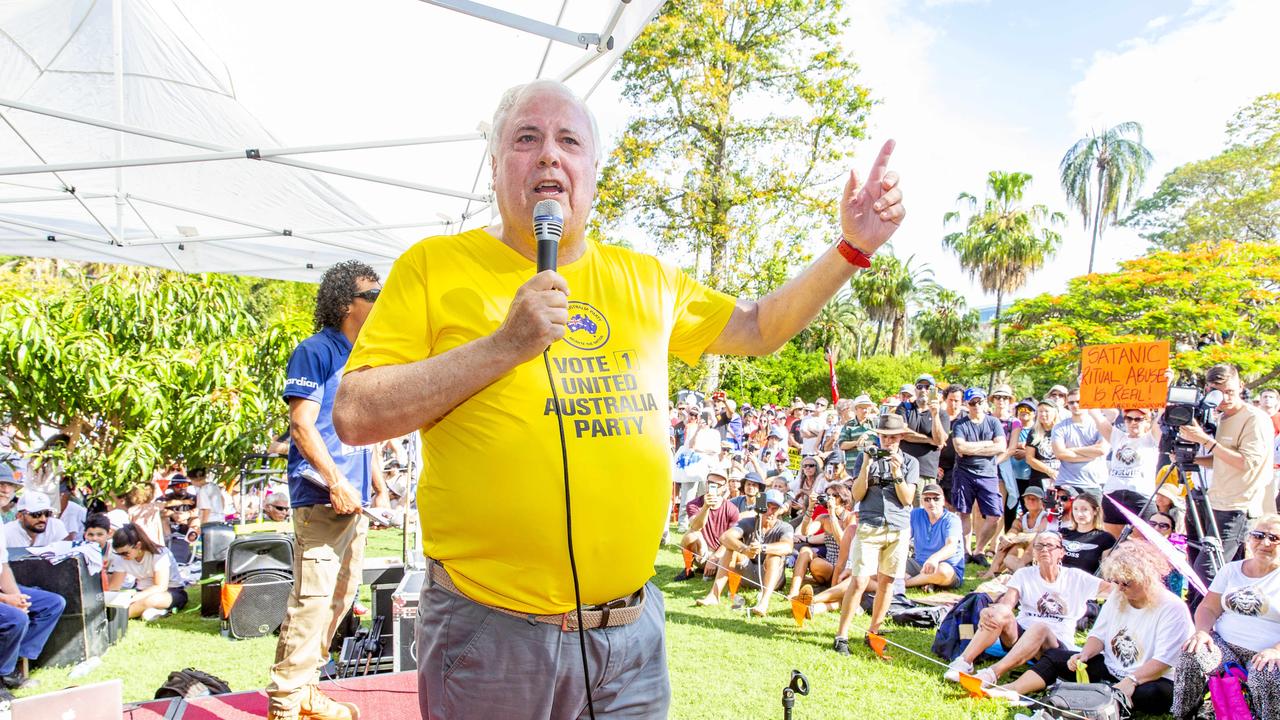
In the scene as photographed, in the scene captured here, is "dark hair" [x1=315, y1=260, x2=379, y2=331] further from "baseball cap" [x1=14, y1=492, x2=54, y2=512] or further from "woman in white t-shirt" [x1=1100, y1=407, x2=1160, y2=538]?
"woman in white t-shirt" [x1=1100, y1=407, x2=1160, y2=538]

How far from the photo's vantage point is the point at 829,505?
901cm

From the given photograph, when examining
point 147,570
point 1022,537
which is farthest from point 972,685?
point 147,570

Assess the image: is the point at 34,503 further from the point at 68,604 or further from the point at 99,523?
the point at 68,604

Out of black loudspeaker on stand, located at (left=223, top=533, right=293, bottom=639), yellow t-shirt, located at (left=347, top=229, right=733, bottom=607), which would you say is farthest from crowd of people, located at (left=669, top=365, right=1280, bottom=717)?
yellow t-shirt, located at (left=347, top=229, right=733, bottom=607)

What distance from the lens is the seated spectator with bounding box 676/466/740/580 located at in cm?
924

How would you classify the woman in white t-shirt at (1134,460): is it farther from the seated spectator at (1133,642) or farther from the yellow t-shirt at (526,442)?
the yellow t-shirt at (526,442)

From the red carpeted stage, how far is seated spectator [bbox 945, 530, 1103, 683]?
4.08 m

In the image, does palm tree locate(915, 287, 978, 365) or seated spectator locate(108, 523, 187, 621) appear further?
palm tree locate(915, 287, 978, 365)

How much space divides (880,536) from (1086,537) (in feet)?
6.66

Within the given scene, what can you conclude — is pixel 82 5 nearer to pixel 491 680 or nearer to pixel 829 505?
pixel 491 680

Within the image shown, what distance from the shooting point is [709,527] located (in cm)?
946

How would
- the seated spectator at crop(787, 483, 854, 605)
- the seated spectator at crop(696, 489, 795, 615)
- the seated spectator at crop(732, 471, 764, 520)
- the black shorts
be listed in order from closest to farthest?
the black shorts
the seated spectator at crop(696, 489, 795, 615)
the seated spectator at crop(787, 483, 854, 605)
the seated spectator at crop(732, 471, 764, 520)

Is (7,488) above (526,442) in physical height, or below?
below

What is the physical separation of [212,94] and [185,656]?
434 cm
